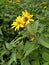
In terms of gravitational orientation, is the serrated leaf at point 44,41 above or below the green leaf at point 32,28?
below

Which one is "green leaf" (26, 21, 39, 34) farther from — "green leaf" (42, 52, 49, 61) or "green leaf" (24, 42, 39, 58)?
"green leaf" (42, 52, 49, 61)

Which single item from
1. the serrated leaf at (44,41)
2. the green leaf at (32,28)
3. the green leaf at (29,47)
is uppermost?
the green leaf at (32,28)

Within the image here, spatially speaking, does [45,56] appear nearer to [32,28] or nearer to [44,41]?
[44,41]

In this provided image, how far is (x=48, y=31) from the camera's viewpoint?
2.15 m

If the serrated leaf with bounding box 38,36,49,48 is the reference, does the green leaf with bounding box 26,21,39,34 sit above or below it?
above

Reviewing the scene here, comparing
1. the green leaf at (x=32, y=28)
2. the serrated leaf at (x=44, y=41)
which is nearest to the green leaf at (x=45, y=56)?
the serrated leaf at (x=44, y=41)

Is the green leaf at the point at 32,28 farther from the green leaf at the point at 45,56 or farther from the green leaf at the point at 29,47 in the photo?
the green leaf at the point at 45,56

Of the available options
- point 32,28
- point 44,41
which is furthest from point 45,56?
point 32,28

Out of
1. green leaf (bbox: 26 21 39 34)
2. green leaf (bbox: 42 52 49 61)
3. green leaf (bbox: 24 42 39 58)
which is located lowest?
green leaf (bbox: 42 52 49 61)

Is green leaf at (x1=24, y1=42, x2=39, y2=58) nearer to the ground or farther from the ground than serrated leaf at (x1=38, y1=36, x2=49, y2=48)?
nearer to the ground

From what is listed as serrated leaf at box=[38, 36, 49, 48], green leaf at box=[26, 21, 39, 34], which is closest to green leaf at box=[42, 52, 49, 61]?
serrated leaf at box=[38, 36, 49, 48]

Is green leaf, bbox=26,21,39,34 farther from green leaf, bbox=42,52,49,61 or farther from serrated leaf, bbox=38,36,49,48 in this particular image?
green leaf, bbox=42,52,49,61

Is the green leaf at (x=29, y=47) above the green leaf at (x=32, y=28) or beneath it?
beneath

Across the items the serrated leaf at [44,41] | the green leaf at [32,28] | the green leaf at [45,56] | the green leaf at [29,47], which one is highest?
the green leaf at [32,28]
